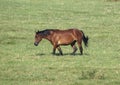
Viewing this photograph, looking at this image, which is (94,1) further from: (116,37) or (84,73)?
(84,73)

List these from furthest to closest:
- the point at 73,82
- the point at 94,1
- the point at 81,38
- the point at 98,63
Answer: the point at 94,1
the point at 81,38
the point at 98,63
the point at 73,82

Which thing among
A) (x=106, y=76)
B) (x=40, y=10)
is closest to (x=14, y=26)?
(x=40, y=10)

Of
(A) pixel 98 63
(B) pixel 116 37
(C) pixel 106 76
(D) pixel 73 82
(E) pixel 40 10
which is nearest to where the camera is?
(D) pixel 73 82

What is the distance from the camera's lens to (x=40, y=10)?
38.8 m

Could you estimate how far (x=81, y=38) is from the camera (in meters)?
19.7

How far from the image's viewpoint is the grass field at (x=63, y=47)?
51.7ft

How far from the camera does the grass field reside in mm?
15766

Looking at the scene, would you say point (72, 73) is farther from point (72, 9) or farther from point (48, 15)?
point (72, 9)

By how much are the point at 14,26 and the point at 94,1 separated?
18.1m

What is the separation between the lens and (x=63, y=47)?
2266 centimetres

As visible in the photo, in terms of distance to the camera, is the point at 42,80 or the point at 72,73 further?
the point at 72,73

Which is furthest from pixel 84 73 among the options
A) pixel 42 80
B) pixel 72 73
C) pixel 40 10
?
pixel 40 10

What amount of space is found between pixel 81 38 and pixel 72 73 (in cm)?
351

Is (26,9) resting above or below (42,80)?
below
